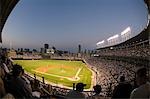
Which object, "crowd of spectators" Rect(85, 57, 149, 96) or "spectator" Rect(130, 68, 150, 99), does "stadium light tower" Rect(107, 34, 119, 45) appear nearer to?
"crowd of spectators" Rect(85, 57, 149, 96)

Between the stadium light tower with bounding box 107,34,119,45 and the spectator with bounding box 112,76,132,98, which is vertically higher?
the stadium light tower with bounding box 107,34,119,45

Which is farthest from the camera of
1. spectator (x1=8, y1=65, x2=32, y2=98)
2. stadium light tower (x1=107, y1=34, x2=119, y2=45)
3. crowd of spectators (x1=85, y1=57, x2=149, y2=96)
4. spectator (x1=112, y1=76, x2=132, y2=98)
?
stadium light tower (x1=107, y1=34, x2=119, y2=45)

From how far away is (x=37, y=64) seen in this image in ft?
21.7

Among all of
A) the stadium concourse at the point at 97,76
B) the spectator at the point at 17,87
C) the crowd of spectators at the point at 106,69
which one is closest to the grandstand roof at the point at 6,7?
the stadium concourse at the point at 97,76

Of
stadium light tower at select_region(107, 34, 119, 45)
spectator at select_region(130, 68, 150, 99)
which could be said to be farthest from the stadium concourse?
spectator at select_region(130, 68, 150, 99)

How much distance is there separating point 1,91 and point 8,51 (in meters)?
3.29

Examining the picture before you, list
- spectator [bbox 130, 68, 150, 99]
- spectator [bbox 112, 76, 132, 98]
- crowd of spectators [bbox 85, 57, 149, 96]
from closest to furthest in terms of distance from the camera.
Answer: spectator [bbox 130, 68, 150, 99], spectator [bbox 112, 76, 132, 98], crowd of spectators [bbox 85, 57, 149, 96]

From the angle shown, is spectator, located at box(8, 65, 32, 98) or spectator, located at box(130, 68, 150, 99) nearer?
spectator, located at box(130, 68, 150, 99)

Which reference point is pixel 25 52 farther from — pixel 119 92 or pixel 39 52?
pixel 119 92

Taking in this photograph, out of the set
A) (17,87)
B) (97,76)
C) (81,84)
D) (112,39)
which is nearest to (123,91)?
(81,84)

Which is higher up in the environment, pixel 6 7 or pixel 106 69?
pixel 6 7

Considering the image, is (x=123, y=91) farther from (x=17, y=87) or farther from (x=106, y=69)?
(x=106, y=69)

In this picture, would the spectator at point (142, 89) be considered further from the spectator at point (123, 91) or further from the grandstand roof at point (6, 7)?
the grandstand roof at point (6, 7)

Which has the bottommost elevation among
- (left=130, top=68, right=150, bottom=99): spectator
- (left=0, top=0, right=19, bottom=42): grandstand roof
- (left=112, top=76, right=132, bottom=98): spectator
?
(left=112, top=76, right=132, bottom=98): spectator
